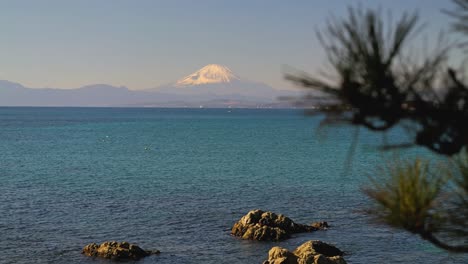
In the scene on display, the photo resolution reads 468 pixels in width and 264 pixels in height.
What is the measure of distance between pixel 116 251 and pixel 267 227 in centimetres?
1010

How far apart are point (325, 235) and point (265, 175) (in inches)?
1252

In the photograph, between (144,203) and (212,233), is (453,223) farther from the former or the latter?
(144,203)

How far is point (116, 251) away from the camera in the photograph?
107 feet

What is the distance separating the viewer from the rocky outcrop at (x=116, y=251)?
32.6 meters

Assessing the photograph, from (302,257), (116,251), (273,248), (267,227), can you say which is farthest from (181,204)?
(302,257)

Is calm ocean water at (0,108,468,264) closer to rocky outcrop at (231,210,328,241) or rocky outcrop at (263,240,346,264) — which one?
rocky outcrop at (231,210,328,241)

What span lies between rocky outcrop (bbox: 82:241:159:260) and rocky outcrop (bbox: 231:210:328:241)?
6.56m

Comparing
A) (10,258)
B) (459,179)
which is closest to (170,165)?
(10,258)

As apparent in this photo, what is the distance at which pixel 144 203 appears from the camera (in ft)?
164

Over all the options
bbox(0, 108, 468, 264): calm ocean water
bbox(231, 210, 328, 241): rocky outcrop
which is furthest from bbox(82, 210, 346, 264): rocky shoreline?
bbox(0, 108, 468, 264): calm ocean water

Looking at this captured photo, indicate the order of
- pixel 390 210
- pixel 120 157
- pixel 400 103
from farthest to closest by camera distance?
1. pixel 120 157
2. pixel 390 210
3. pixel 400 103

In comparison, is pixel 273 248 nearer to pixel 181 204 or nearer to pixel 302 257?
pixel 302 257

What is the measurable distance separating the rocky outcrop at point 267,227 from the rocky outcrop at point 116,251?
258 inches

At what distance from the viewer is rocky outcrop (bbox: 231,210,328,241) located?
1471 inches
